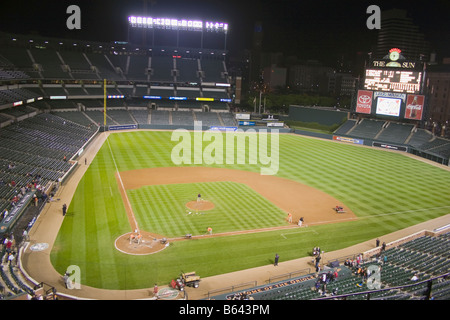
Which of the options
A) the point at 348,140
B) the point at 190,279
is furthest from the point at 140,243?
the point at 348,140

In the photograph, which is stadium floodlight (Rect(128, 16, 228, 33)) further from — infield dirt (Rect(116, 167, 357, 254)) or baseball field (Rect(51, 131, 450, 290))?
infield dirt (Rect(116, 167, 357, 254))

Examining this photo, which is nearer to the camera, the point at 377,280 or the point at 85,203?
the point at 377,280

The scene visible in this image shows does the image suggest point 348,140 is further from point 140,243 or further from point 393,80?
point 140,243

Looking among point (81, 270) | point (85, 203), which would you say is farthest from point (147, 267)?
point (85, 203)

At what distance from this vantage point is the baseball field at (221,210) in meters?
24.3

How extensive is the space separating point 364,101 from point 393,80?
7024mm

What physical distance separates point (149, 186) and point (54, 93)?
44.1 meters

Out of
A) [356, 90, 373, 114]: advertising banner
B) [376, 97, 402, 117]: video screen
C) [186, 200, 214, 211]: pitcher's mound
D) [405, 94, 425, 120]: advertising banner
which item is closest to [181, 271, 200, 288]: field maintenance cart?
[186, 200, 214, 211]: pitcher's mound

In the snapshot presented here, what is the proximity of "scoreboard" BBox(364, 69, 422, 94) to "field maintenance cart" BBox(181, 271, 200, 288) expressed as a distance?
6253 centimetres

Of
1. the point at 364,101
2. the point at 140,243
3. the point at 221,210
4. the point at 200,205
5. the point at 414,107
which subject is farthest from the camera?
the point at 364,101

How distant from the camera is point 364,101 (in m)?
75.8

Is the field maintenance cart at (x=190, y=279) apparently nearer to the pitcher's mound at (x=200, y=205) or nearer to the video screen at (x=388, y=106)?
the pitcher's mound at (x=200, y=205)
